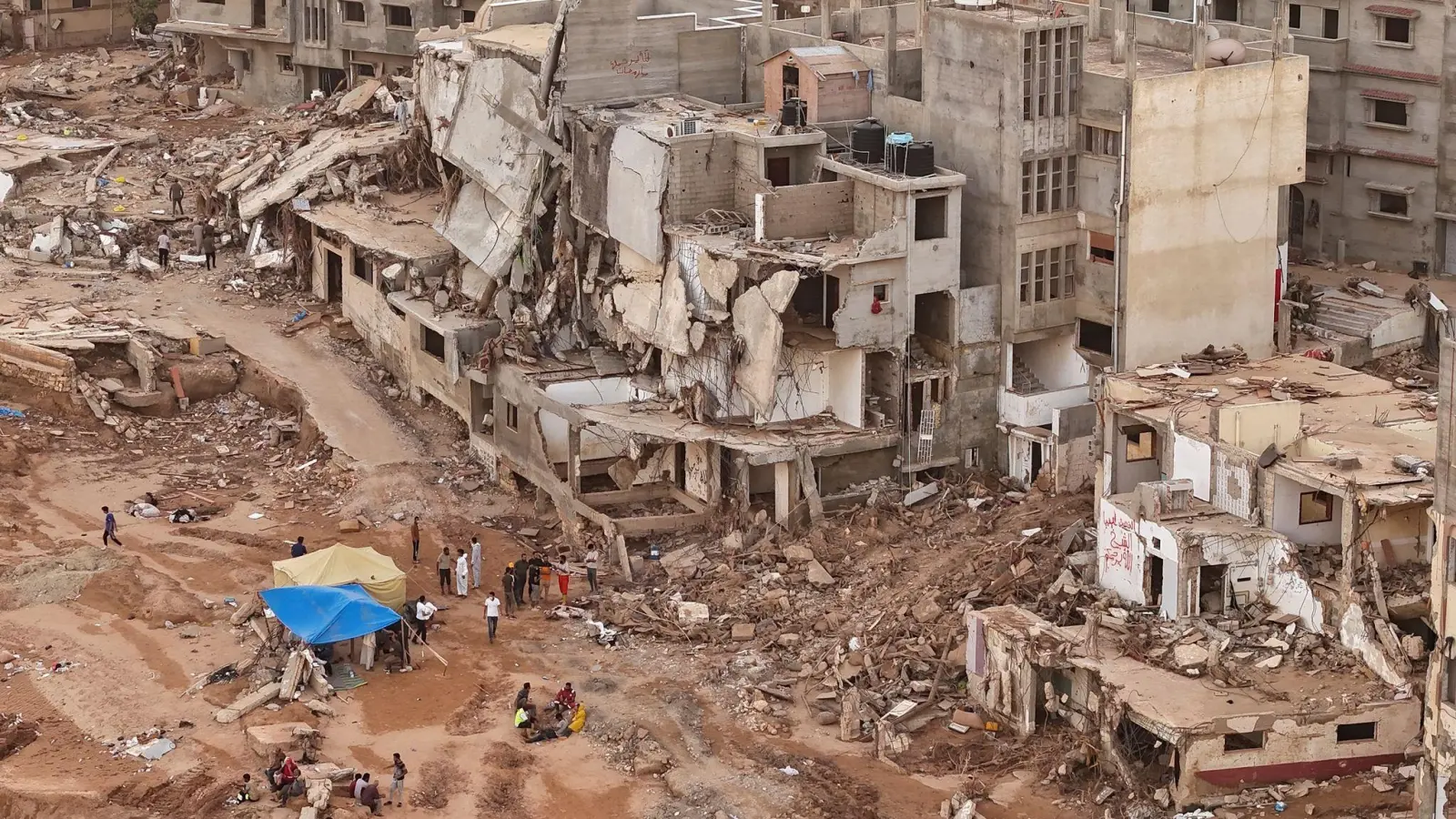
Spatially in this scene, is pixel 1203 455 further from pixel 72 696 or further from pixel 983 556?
pixel 72 696

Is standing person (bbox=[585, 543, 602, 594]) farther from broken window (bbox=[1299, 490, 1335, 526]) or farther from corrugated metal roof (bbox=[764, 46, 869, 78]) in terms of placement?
broken window (bbox=[1299, 490, 1335, 526])

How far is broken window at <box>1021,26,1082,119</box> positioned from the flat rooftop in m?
5.95

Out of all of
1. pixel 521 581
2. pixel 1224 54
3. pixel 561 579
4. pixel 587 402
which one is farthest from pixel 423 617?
pixel 1224 54

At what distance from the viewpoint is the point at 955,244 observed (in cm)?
5709

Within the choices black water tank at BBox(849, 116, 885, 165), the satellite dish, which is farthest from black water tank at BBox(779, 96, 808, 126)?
the satellite dish

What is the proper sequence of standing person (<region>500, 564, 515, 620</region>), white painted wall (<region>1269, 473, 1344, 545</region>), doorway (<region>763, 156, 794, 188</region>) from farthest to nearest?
doorway (<region>763, 156, 794, 188</region>) → standing person (<region>500, 564, 515, 620</region>) → white painted wall (<region>1269, 473, 1344, 545</region>)

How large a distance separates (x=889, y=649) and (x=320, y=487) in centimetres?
1651

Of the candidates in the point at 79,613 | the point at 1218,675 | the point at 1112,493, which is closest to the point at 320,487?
the point at 79,613

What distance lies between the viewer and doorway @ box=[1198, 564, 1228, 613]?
49.0 m

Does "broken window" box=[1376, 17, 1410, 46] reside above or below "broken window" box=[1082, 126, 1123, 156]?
above

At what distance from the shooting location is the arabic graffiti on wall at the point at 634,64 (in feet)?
208

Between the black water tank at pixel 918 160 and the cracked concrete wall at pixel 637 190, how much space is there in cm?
524

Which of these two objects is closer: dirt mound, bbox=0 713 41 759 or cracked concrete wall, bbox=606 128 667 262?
dirt mound, bbox=0 713 41 759

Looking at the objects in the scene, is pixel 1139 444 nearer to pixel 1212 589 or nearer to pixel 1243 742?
pixel 1212 589
